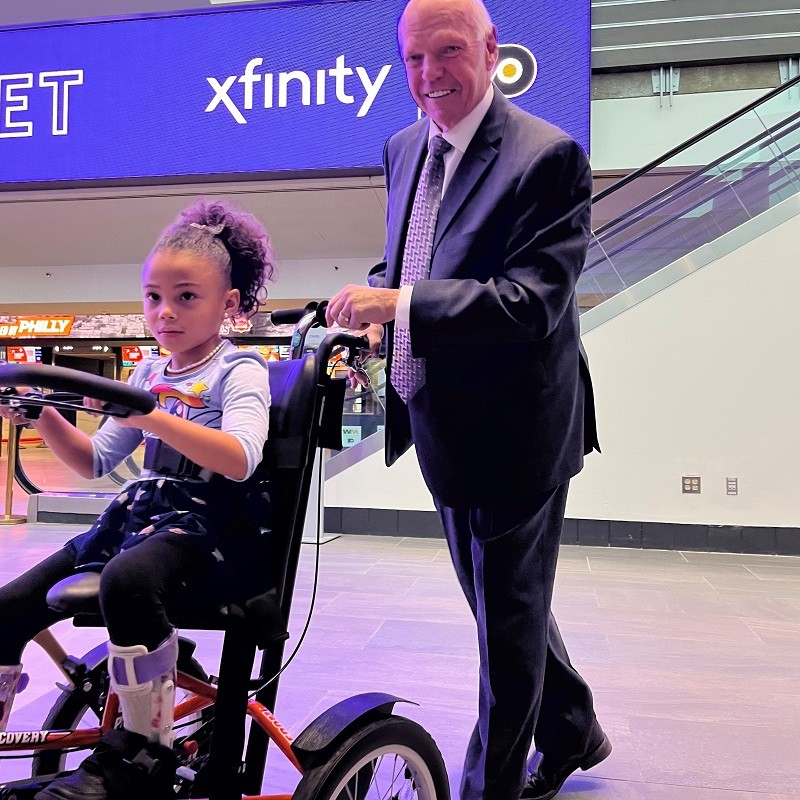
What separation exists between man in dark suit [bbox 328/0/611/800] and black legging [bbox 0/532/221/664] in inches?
15.6

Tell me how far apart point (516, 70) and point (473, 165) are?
3.92 meters

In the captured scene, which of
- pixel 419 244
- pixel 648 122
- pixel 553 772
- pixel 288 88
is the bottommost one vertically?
pixel 553 772

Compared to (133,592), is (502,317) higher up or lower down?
higher up

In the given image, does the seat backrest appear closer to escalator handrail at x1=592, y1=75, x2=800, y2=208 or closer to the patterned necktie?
the patterned necktie

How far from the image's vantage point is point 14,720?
77.9 inches

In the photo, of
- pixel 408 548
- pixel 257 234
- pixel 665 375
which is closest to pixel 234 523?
pixel 257 234

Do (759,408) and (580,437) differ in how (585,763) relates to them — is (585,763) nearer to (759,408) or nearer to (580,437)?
(580,437)

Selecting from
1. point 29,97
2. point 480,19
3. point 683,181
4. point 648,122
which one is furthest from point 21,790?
point 648,122

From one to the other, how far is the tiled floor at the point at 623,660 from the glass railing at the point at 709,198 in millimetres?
1926

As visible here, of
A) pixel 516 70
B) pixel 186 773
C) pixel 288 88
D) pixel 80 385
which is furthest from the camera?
pixel 288 88

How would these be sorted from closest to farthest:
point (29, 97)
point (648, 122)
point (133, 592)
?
point (133, 592) → point (29, 97) → point (648, 122)

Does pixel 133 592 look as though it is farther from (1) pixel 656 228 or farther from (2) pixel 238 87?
(1) pixel 656 228

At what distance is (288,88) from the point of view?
16.0 feet

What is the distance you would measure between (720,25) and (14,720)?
25.2 ft
